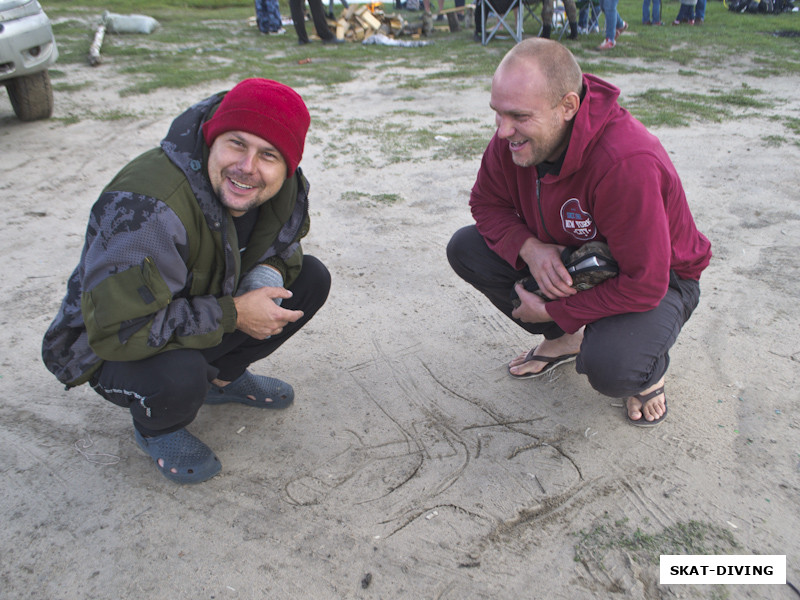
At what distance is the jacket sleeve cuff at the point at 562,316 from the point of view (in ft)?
8.14

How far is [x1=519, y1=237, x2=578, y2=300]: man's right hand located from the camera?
2.45 meters

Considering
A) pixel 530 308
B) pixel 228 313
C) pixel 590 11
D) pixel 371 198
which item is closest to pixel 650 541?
pixel 530 308

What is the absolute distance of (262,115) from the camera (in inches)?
79.7

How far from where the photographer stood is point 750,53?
9.57m

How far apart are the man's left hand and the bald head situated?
0.78m

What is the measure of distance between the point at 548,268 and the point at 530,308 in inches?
8.3

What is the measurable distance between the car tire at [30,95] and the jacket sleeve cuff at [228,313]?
511 cm

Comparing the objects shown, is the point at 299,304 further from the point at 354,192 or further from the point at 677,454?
the point at 354,192

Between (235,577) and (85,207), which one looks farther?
(85,207)

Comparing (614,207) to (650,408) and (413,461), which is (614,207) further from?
(413,461)

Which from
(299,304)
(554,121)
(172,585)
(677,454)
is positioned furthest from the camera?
(299,304)

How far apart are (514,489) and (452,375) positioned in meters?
0.74

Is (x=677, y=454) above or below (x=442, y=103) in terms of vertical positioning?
below

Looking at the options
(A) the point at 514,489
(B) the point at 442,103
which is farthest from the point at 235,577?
(B) the point at 442,103
